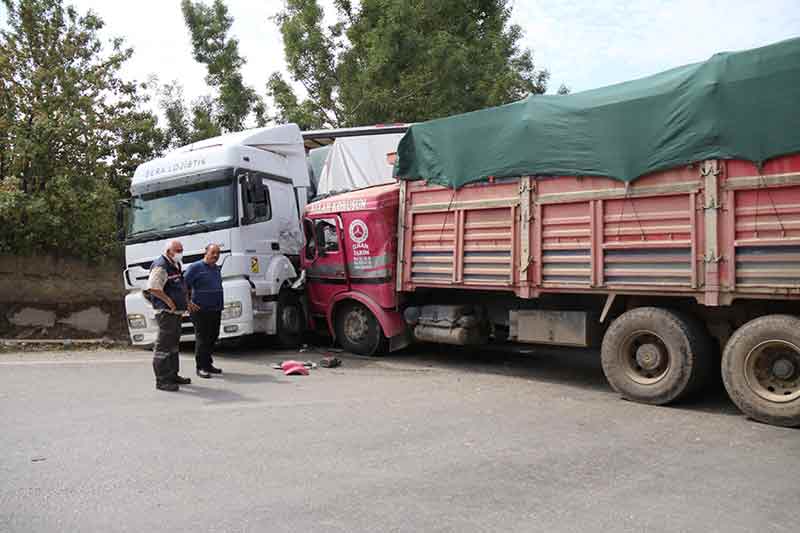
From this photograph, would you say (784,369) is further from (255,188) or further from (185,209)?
(185,209)

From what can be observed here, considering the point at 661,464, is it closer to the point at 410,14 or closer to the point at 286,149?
the point at 286,149

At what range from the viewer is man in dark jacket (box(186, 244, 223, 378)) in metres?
7.77

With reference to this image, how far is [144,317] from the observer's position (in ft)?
31.7

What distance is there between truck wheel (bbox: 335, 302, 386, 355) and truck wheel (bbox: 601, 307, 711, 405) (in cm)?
366

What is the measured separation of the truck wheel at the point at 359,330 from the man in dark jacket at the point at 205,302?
2.31 m

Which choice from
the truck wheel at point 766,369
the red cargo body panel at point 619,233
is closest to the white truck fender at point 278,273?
the red cargo body panel at point 619,233

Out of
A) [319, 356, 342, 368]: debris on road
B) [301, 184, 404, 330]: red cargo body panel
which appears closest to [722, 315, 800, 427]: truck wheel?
[301, 184, 404, 330]: red cargo body panel

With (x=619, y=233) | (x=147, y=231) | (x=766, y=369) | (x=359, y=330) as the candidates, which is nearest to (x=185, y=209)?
(x=147, y=231)

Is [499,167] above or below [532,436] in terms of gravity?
above

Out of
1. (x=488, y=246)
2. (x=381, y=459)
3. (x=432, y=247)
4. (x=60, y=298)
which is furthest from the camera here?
(x=60, y=298)

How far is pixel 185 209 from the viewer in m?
9.81

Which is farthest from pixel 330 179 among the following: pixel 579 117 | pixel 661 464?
pixel 661 464

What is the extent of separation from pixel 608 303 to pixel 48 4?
44.8ft

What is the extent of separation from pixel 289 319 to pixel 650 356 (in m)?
5.62
